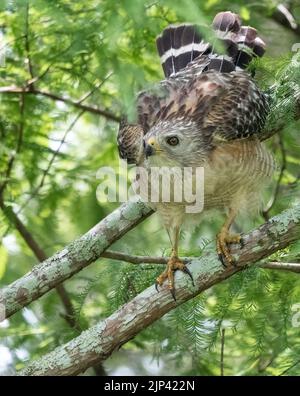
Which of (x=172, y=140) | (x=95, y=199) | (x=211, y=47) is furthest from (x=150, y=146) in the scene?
(x=95, y=199)

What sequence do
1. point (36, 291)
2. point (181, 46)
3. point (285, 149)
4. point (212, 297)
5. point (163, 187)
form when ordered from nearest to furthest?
1. point (36, 291)
2. point (163, 187)
3. point (181, 46)
4. point (212, 297)
5. point (285, 149)

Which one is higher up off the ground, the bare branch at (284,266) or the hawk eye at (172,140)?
the hawk eye at (172,140)

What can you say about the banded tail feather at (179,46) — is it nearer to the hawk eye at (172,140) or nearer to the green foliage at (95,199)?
the green foliage at (95,199)

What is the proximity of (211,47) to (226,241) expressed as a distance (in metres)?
1.40

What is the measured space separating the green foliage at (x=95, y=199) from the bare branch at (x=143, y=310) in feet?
0.51

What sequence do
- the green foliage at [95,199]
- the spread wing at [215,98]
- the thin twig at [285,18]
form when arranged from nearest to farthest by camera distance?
the green foliage at [95,199] < the spread wing at [215,98] < the thin twig at [285,18]

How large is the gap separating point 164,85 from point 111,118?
1.87 metres

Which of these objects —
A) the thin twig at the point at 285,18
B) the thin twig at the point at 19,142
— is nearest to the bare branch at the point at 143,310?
the thin twig at the point at 19,142

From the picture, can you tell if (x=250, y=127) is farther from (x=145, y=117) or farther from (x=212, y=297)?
(x=212, y=297)

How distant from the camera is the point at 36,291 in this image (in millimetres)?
4809

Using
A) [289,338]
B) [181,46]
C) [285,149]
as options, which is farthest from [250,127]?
[285,149]

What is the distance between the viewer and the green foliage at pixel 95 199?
4.98 metres

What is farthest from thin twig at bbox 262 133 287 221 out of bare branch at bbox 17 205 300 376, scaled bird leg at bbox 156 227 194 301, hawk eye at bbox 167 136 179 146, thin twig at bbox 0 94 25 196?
thin twig at bbox 0 94 25 196

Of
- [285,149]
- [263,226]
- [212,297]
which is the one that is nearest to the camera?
[263,226]
